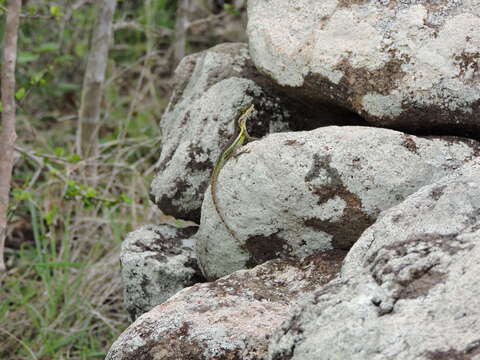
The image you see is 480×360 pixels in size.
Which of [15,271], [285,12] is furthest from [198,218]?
[15,271]

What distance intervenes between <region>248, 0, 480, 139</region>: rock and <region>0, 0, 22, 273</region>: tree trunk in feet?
3.48

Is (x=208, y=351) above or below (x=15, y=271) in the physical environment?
above

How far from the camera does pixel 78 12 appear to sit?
6809mm

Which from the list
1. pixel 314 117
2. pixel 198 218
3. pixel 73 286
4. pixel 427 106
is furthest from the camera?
pixel 73 286

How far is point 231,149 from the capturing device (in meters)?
2.85

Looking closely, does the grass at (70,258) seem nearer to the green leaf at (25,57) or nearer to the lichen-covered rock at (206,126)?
the green leaf at (25,57)

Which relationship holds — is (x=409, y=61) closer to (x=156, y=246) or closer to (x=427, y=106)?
(x=427, y=106)

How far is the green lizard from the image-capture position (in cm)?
271

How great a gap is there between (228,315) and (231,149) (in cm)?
75

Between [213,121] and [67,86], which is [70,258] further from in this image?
[67,86]

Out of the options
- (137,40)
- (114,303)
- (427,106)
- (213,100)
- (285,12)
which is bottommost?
(114,303)

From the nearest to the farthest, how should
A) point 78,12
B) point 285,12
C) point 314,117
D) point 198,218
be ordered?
point 285,12 → point 314,117 → point 198,218 → point 78,12

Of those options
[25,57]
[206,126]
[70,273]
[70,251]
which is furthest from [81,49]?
[206,126]

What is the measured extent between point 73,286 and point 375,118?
2.31 m
